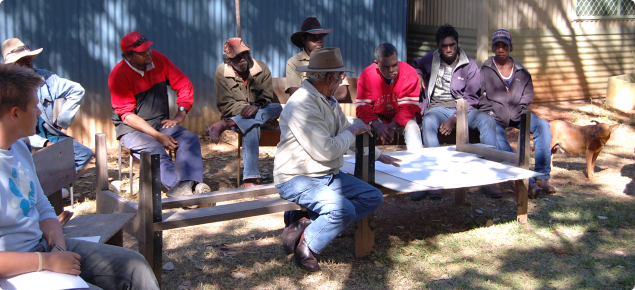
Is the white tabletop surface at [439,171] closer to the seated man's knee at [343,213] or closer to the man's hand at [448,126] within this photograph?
the seated man's knee at [343,213]

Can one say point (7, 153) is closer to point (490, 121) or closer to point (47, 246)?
point (47, 246)

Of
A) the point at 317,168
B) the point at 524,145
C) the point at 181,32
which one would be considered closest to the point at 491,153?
the point at 524,145

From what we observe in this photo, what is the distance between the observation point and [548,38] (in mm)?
10023

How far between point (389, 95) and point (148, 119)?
2.38 m

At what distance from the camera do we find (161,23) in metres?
7.84

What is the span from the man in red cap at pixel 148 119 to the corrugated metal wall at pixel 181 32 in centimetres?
215

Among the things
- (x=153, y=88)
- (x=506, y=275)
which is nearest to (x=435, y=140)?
(x=506, y=275)

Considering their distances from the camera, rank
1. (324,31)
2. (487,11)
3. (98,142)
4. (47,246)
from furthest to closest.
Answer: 1. (487,11)
2. (324,31)
3. (98,142)
4. (47,246)

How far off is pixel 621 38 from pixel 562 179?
546 cm

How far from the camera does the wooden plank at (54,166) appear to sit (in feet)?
11.2

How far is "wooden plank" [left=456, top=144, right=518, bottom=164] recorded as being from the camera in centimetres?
507

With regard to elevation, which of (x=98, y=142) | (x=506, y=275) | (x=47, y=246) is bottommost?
(x=506, y=275)

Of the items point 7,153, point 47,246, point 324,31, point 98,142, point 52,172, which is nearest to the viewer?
point 7,153

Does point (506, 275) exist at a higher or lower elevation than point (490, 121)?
lower
